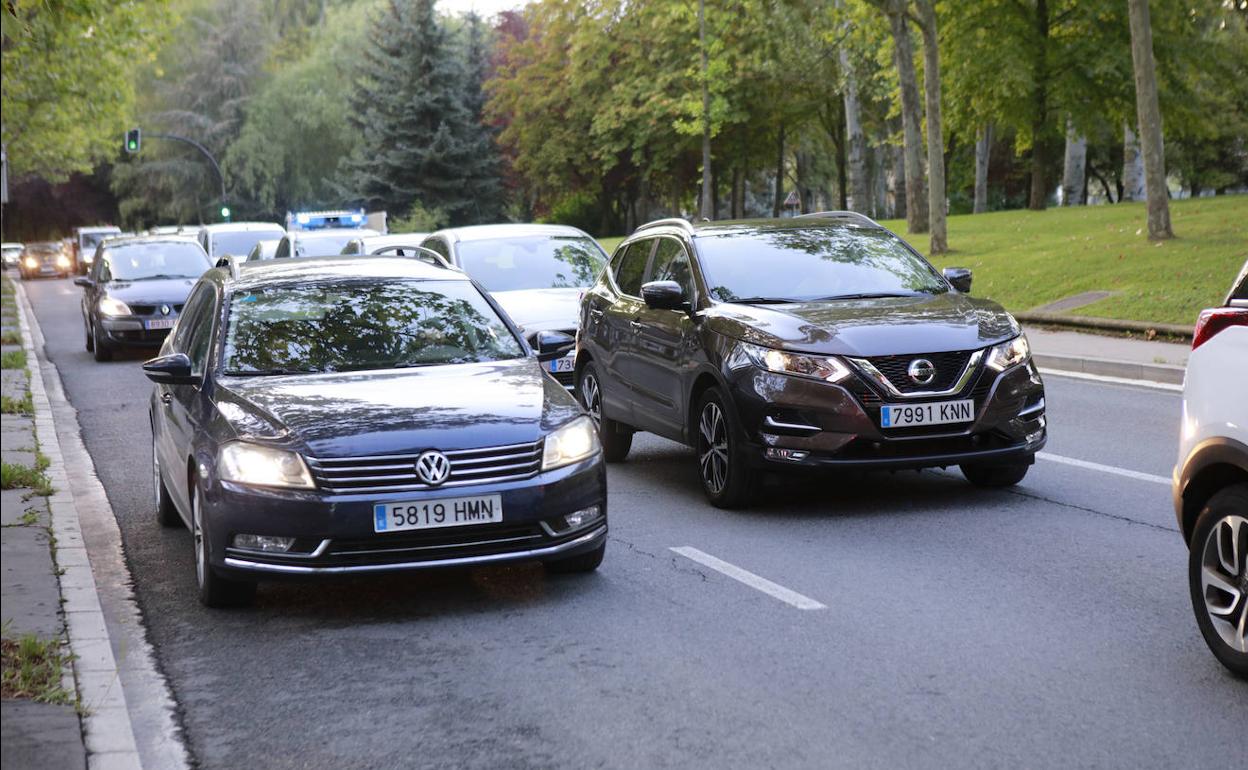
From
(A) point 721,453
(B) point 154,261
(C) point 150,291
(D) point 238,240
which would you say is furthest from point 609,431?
(D) point 238,240

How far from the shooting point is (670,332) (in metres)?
10.3

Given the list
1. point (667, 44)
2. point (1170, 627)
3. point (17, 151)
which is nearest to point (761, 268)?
point (1170, 627)

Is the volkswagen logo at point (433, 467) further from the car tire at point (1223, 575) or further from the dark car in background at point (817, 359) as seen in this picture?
the car tire at point (1223, 575)

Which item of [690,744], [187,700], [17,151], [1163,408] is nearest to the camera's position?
[690,744]

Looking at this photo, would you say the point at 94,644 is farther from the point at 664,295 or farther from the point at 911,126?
the point at 911,126

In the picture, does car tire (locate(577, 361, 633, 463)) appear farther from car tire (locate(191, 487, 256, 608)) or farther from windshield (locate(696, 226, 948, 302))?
car tire (locate(191, 487, 256, 608))

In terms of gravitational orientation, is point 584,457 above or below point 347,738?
above

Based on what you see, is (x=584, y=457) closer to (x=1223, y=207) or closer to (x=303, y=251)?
(x=303, y=251)

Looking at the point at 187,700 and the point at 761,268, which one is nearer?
the point at 187,700

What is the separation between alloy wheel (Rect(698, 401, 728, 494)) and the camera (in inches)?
372

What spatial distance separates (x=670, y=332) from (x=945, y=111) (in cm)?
3710

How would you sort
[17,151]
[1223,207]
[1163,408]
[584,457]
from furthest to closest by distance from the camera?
[17,151] → [1223,207] → [1163,408] → [584,457]

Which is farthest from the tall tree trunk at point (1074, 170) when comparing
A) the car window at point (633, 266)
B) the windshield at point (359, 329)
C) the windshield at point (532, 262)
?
the windshield at point (359, 329)

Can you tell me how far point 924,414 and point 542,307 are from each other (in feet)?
21.5
